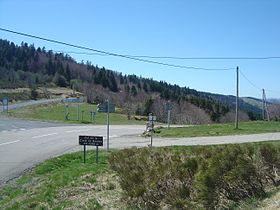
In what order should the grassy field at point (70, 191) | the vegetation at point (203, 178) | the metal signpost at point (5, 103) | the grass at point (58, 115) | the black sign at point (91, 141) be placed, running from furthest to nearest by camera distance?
the metal signpost at point (5, 103) → the grass at point (58, 115) → the black sign at point (91, 141) → the grassy field at point (70, 191) → the vegetation at point (203, 178)

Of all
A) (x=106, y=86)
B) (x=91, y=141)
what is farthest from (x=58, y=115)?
(x=106, y=86)

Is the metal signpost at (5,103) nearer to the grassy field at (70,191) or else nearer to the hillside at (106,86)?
the hillside at (106,86)

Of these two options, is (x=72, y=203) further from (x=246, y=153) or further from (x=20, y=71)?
(x=20, y=71)

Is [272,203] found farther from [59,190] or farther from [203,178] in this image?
[59,190]

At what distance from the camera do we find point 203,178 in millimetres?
7332

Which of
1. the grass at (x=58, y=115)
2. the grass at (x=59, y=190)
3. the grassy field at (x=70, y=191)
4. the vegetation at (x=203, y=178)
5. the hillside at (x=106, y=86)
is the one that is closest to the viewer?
the vegetation at (x=203, y=178)

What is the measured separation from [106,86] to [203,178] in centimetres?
13764

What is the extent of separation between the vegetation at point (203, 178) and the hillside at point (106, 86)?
3232 inches

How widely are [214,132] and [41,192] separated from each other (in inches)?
772

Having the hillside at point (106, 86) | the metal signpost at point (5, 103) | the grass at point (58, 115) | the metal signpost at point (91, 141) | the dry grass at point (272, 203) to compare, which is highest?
the hillside at point (106, 86)

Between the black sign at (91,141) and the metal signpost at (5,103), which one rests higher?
the metal signpost at (5,103)

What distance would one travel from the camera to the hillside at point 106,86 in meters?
105

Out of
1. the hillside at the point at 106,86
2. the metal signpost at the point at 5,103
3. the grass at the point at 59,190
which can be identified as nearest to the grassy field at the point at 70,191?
the grass at the point at 59,190

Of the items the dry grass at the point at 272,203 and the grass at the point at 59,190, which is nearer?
the dry grass at the point at 272,203
